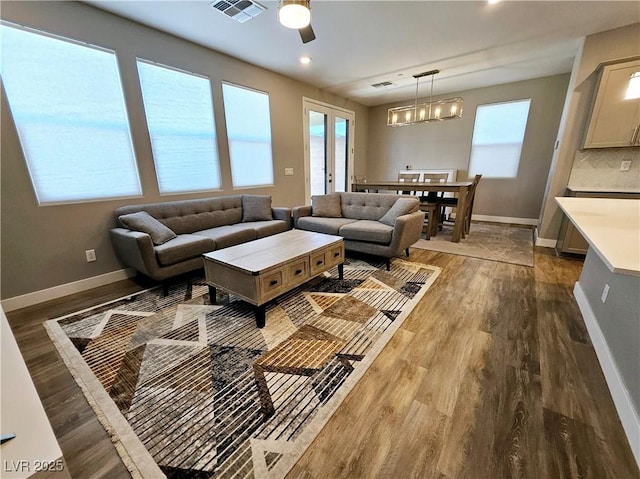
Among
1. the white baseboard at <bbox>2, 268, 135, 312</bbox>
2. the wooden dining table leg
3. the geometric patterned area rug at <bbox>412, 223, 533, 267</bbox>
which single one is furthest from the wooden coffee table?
the wooden dining table leg

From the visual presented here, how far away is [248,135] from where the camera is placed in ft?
13.3

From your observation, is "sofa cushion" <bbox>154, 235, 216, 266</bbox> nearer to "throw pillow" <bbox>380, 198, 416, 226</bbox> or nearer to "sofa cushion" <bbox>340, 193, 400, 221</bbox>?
"sofa cushion" <bbox>340, 193, 400, 221</bbox>

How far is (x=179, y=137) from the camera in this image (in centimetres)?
328

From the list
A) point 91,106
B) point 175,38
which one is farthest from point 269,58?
point 91,106

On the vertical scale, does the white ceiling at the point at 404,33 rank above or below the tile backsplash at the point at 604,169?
above

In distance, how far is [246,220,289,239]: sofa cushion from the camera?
11.0 ft

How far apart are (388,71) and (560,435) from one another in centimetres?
482

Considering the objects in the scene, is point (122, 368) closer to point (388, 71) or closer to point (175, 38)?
point (175, 38)

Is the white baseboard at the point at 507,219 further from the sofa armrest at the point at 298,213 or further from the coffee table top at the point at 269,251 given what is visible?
the coffee table top at the point at 269,251

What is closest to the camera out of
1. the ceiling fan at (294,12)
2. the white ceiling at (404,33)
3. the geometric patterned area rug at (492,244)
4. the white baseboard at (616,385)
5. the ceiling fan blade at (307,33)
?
the white baseboard at (616,385)

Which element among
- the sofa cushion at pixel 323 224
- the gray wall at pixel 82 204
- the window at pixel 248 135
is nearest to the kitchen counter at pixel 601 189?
the sofa cushion at pixel 323 224

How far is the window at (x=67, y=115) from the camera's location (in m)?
2.21

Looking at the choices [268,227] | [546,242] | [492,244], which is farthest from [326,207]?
[546,242]

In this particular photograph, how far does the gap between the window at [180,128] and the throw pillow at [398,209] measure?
2478 millimetres
